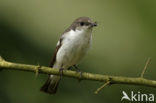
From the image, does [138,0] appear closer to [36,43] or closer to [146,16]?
[146,16]

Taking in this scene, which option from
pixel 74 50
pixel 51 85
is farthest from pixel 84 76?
pixel 51 85

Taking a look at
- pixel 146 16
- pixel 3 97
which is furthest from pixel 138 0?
pixel 3 97

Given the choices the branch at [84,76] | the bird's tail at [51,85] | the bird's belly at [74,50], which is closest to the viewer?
the branch at [84,76]

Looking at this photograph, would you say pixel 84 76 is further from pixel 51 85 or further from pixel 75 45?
pixel 51 85

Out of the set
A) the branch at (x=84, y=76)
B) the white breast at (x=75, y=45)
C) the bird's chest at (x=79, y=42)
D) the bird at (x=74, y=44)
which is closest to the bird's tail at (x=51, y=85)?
the bird at (x=74, y=44)

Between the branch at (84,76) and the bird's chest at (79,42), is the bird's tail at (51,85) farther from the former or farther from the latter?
the branch at (84,76)

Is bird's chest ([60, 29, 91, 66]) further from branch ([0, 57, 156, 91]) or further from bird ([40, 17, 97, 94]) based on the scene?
branch ([0, 57, 156, 91])

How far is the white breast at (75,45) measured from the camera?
6.02 meters

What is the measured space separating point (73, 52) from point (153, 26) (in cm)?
101

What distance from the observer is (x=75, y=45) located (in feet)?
19.7

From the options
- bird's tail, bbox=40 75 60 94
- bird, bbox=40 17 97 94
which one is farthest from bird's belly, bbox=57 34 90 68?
bird's tail, bbox=40 75 60 94

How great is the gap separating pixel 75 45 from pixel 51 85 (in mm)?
922

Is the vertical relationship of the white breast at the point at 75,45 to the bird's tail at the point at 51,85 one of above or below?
above

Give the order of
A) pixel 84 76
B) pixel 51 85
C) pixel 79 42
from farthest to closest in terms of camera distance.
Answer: pixel 51 85 → pixel 79 42 → pixel 84 76
